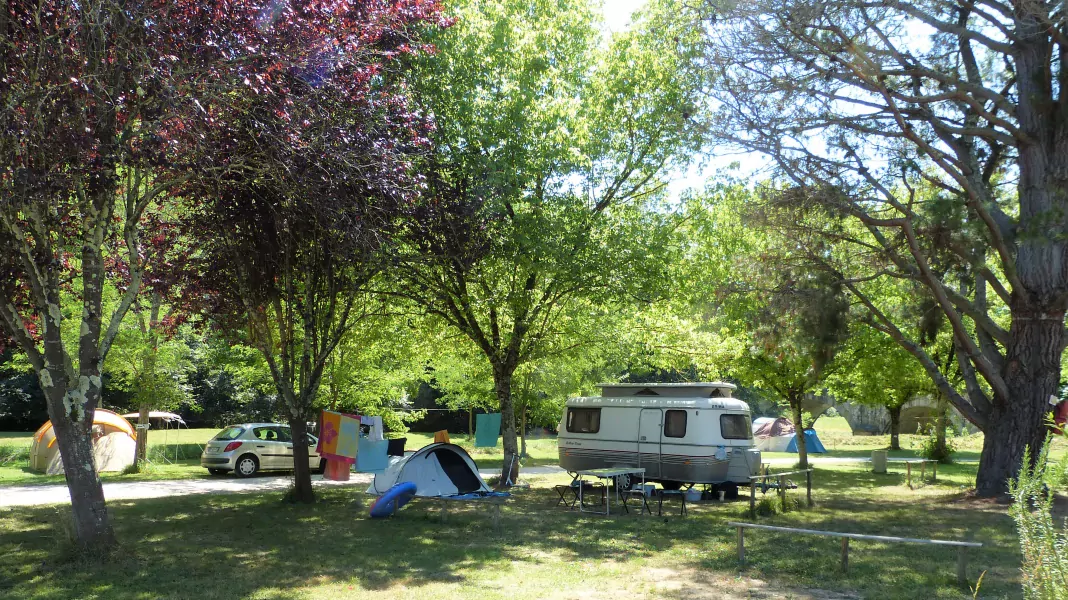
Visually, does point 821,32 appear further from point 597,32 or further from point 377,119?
point 377,119

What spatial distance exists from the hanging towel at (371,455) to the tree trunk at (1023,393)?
10.5 metres

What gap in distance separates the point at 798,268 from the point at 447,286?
260 inches

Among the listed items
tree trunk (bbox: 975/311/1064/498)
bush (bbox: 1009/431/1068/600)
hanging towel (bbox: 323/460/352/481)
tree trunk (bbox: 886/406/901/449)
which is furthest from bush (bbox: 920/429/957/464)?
bush (bbox: 1009/431/1068/600)

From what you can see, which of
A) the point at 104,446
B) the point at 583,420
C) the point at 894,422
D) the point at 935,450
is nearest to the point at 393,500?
the point at 583,420

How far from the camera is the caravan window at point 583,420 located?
17.2 m

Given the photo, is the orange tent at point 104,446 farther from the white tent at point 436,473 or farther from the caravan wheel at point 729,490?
the caravan wheel at point 729,490

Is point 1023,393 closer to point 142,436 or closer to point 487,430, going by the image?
point 487,430

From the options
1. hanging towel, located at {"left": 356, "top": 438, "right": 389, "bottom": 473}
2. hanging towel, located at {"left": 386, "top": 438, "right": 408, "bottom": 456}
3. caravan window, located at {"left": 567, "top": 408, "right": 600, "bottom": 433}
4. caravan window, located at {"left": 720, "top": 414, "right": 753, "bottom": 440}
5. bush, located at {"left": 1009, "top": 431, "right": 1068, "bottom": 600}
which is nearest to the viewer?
bush, located at {"left": 1009, "top": 431, "right": 1068, "bottom": 600}

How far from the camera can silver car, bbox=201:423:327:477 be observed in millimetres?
19734

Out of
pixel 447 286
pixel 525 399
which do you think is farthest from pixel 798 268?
pixel 525 399

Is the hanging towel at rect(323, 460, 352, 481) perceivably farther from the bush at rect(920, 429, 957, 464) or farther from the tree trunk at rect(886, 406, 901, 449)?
the tree trunk at rect(886, 406, 901, 449)

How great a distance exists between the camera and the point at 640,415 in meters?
16.4

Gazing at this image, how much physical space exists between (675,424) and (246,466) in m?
10.8

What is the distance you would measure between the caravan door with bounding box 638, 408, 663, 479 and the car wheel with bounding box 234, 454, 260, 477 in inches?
387
